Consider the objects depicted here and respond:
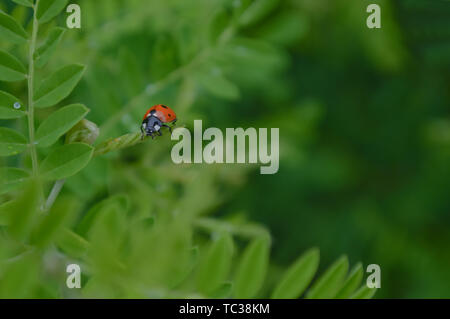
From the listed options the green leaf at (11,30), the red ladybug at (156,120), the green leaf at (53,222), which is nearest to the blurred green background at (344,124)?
the red ladybug at (156,120)

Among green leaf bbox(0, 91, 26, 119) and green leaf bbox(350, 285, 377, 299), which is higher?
green leaf bbox(0, 91, 26, 119)

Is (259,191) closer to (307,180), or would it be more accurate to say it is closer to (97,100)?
(307,180)

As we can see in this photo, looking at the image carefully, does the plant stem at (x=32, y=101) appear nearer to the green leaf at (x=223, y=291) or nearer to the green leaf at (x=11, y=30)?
the green leaf at (x=11, y=30)

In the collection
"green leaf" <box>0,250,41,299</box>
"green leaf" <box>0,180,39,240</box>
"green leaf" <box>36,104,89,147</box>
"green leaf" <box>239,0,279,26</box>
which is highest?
"green leaf" <box>239,0,279,26</box>

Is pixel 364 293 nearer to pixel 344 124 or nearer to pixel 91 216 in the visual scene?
pixel 91 216

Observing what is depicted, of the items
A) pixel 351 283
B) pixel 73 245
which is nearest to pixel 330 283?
pixel 351 283

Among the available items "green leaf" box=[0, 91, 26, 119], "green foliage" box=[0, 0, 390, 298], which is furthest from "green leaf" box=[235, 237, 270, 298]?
"green leaf" box=[0, 91, 26, 119]

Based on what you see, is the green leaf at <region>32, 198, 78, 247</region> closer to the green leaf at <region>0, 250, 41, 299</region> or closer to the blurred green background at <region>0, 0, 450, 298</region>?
the green leaf at <region>0, 250, 41, 299</region>
